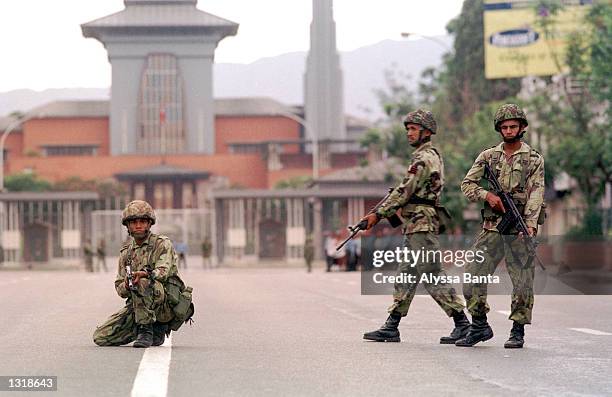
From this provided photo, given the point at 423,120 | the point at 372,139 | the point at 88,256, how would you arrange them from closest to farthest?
the point at 423,120, the point at 88,256, the point at 372,139

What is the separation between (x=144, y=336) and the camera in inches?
510

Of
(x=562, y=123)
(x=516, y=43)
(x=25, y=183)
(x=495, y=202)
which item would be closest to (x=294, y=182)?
(x=25, y=183)

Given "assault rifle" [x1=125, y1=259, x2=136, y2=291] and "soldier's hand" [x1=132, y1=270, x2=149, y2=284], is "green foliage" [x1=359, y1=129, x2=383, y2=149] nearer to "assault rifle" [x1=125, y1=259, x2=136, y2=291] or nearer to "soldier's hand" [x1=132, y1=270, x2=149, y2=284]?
"assault rifle" [x1=125, y1=259, x2=136, y2=291]

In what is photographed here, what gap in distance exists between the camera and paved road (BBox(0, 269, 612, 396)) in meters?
10.1

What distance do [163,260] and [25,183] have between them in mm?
100833

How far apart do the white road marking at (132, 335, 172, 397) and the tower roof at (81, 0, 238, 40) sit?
123267 millimetres

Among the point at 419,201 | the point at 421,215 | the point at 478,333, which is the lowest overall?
the point at 478,333

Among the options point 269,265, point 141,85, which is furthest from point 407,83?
point 141,85

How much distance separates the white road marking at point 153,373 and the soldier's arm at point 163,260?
597 millimetres

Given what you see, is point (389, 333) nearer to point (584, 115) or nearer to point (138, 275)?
point (138, 275)

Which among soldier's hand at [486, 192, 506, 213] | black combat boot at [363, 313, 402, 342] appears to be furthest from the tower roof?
soldier's hand at [486, 192, 506, 213]

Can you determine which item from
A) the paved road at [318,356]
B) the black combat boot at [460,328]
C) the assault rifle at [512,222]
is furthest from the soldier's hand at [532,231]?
the black combat boot at [460,328]

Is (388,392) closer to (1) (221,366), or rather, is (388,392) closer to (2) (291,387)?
(2) (291,387)

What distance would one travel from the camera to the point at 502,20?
176 feet
